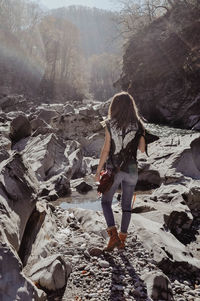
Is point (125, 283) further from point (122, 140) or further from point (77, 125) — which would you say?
point (77, 125)

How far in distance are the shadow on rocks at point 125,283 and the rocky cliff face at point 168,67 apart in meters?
16.4

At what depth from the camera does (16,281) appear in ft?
6.59

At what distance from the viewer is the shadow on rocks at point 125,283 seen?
2691 millimetres

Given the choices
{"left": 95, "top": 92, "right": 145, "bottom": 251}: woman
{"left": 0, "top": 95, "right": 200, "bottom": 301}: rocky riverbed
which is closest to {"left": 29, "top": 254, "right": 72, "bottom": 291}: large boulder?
{"left": 0, "top": 95, "right": 200, "bottom": 301}: rocky riverbed

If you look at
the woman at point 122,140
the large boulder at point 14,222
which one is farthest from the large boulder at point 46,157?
the woman at point 122,140

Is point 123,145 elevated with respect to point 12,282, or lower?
elevated

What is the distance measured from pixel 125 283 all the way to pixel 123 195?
928 mm

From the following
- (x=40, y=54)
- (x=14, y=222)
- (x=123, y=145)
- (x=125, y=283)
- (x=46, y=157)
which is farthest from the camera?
(x=40, y=54)

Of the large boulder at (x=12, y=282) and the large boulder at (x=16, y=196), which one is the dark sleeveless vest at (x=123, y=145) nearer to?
the large boulder at (x=16, y=196)

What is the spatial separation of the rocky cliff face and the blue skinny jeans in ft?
52.7

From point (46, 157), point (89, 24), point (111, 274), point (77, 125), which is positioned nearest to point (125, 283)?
point (111, 274)

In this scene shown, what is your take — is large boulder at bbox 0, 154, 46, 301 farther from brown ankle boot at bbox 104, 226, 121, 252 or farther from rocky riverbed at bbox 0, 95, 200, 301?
brown ankle boot at bbox 104, 226, 121, 252

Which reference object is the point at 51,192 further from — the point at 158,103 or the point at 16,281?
the point at 158,103

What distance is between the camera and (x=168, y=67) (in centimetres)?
2320
